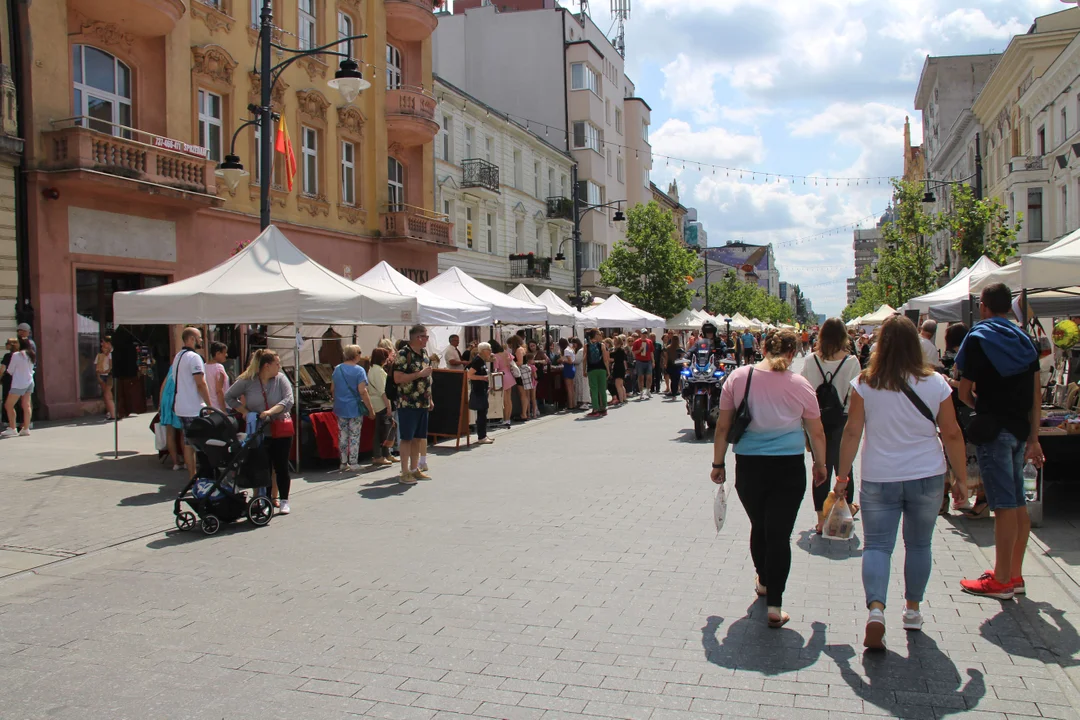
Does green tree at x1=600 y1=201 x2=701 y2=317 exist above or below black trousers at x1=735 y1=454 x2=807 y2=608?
above

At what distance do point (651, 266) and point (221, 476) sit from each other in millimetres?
36597

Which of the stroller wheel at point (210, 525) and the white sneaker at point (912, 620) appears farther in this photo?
the stroller wheel at point (210, 525)

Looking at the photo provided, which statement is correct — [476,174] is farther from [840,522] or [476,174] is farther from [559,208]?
[840,522]

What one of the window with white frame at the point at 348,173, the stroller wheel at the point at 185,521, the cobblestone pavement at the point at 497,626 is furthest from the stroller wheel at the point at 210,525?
the window with white frame at the point at 348,173

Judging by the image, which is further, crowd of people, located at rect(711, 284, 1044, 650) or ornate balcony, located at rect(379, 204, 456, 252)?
ornate balcony, located at rect(379, 204, 456, 252)

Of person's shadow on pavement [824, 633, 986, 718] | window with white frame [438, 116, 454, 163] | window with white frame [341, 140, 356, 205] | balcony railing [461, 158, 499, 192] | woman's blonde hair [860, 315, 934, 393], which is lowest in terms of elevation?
person's shadow on pavement [824, 633, 986, 718]

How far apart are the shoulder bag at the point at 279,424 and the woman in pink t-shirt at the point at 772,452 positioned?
15.3ft

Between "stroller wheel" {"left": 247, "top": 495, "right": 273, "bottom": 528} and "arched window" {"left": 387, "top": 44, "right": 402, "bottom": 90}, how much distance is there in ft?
71.9

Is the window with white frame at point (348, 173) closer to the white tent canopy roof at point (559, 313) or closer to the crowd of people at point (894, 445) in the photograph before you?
the white tent canopy roof at point (559, 313)

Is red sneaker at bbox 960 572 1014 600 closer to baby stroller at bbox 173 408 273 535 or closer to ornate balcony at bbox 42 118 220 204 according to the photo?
baby stroller at bbox 173 408 273 535

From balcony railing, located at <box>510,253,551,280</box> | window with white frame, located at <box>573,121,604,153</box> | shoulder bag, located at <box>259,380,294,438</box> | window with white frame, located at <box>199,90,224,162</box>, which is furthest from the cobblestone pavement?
window with white frame, located at <box>573,121,604,153</box>

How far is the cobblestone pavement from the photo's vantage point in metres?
3.96

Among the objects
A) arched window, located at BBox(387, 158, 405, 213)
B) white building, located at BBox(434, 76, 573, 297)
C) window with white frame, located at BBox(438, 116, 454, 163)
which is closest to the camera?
arched window, located at BBox(387, 158, 405, 213)

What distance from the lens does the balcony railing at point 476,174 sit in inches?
1316
